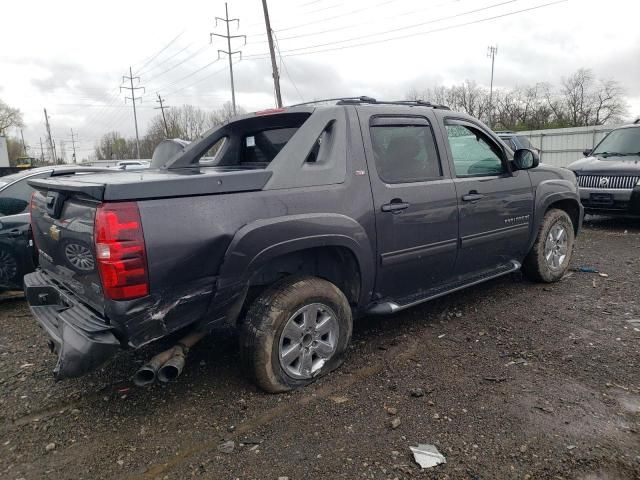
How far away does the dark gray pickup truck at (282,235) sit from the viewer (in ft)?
8.13

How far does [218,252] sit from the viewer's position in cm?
266

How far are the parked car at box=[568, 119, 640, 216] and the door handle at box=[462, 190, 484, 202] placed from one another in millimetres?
5637

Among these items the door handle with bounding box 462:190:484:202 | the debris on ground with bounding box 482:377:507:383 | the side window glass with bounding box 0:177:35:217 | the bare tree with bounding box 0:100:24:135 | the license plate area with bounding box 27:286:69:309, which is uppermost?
the bare tree with bounding box 0:100:24:135

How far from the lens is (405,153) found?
3.69 m

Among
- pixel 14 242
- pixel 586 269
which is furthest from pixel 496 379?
pixel 14 242

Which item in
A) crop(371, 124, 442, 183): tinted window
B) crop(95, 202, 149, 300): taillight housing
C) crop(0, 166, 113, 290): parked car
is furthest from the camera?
crop(0, 166, 113, 290): parked car

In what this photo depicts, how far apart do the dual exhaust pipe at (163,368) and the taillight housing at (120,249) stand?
493mm

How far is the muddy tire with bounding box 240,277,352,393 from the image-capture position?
290 cm

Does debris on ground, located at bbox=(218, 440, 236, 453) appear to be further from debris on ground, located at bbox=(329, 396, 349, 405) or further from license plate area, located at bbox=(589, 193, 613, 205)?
license plate area, located at bbox=(589, 193, 613, 205)

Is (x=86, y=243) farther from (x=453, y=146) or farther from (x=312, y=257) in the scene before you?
(x=453, y=146)

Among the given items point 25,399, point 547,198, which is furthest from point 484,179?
point 25,399

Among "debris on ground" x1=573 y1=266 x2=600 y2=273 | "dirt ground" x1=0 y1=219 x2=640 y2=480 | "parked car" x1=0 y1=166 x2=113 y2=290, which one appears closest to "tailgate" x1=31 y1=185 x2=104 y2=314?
"dirt ground" x1=0 y1=219 x2=640 y2=480

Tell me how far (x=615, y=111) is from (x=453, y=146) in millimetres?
65710

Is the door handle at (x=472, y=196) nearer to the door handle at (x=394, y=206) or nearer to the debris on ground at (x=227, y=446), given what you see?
the door handle at (x=394, y=206)
